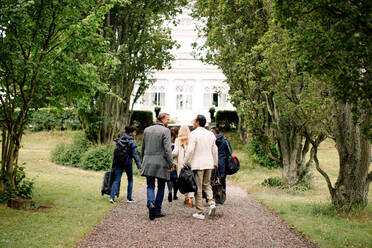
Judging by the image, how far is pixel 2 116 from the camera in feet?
25.3

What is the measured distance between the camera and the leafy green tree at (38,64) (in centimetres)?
666

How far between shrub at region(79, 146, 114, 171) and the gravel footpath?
801 centimetres

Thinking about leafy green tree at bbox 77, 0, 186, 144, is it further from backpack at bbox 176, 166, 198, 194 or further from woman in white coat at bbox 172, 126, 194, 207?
backpack at bbox 176, 166, 198, 194

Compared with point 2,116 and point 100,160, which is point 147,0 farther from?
point 2,116

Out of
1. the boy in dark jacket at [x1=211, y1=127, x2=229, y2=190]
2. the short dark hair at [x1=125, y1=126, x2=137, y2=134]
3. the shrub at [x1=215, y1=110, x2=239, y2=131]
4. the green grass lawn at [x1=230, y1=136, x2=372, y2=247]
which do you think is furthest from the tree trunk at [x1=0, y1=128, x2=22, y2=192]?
the shrub at [x1=215, y1=110, x2=239, y2=131]

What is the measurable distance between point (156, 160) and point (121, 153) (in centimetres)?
166

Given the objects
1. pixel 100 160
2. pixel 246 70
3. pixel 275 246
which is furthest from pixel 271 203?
pixel 100 160

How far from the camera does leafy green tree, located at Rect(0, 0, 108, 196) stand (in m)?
6.66

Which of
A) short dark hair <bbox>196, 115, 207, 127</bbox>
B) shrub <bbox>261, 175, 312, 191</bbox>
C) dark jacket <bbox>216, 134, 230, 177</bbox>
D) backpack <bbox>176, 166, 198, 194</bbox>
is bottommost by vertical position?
shrub <bbox>261, 175, 312, 191</bbox>

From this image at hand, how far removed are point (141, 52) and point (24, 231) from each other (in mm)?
14004

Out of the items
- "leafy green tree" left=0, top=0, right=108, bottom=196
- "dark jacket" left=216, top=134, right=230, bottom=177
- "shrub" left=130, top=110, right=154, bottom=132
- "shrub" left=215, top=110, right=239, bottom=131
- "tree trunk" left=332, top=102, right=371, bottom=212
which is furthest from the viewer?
"shrub" left=215, top=110, right=239, bottom=131

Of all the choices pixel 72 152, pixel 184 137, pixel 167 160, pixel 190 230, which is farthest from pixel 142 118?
pixel 190 230

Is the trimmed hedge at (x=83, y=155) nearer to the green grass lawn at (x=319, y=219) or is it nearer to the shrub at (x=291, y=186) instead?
the green grass lawn at (x=319, y=219)

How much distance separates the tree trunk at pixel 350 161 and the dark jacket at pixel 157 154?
11.5 feet
